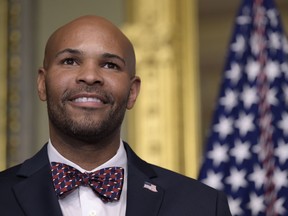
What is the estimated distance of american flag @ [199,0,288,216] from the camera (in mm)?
3334

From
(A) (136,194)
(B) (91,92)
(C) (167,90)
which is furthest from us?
(C) (167,90)

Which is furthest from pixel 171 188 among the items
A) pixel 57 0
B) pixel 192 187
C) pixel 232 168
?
pixel 57 0

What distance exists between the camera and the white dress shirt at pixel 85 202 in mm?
1876

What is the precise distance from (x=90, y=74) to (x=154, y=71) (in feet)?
7.55

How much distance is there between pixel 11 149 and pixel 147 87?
2.99 ft

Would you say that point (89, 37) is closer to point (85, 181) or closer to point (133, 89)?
point (133, 89)

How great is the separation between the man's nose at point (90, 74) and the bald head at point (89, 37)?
0.08m

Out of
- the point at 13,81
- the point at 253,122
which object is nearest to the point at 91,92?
the point at 253,122

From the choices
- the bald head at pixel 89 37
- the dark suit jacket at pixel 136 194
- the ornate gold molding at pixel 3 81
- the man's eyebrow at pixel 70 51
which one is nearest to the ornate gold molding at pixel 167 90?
the ornate gold molding at pixel 3 81

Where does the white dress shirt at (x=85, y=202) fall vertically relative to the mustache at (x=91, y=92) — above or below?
below

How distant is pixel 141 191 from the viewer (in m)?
1.97

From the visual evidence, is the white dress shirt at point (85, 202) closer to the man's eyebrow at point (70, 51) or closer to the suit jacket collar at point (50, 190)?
the suit jacket collar at point (50, 190)

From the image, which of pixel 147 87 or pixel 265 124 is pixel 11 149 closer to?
pixel 147 87

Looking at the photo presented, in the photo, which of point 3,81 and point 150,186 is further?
point 3,81
